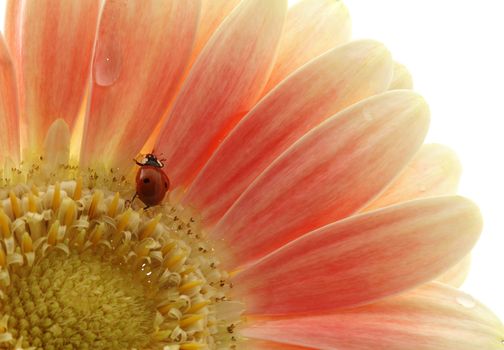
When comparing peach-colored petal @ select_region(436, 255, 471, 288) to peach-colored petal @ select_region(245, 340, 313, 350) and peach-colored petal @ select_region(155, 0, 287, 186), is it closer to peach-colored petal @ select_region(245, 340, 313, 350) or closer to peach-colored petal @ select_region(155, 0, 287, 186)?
peach-colored petal @ select_region(245, 340, 313, 350)

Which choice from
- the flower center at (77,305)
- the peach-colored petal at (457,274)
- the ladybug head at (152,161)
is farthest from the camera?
the peach-colored petal at (457,274)

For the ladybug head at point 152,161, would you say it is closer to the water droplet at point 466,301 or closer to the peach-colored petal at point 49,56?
the peach-colored petal at point 49,56

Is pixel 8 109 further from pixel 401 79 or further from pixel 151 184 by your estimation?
pixel 401 79

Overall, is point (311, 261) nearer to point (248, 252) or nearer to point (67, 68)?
point (248, 252)

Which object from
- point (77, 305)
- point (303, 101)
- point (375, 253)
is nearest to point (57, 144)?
point (77, 305)

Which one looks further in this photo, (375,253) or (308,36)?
(308,36)

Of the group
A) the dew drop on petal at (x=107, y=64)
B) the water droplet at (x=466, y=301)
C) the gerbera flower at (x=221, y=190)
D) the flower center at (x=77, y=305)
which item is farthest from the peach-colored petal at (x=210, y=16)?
the water droplet at (x=466, y=301)

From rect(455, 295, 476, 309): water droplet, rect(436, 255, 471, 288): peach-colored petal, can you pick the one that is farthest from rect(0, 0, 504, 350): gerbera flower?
rect(436, 255, 471, 288): peach-colored petal
